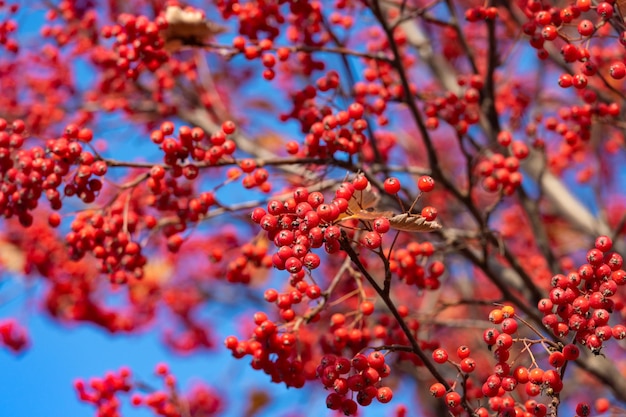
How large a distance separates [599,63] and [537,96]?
135 centimetres

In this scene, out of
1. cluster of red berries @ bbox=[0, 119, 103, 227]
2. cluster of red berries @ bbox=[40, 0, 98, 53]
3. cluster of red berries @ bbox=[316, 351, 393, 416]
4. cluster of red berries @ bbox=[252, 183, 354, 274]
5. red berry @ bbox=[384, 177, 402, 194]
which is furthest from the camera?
cluster of red berries @ bbox=[40, 0, 98, 53]

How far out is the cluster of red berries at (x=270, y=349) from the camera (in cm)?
303

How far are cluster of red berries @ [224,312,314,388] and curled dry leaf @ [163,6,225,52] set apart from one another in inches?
73.2

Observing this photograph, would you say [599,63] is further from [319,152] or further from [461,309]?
[461,309]

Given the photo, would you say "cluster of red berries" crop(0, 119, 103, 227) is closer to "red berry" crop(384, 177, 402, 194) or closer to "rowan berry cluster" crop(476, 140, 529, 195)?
"red berry" crop(384, 177, 402, 194)

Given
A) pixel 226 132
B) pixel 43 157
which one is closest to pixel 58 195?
pixel 43 157

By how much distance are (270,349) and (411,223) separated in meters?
1.02

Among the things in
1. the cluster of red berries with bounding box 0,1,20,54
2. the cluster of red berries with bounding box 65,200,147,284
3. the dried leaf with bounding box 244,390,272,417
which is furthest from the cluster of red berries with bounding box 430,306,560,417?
the dried leaf with bounding box 244,390,272,417

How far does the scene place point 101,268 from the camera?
3.70 m

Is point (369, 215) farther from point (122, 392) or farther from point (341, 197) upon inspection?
point (122, 392)

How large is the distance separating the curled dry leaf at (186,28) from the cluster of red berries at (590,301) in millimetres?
2538

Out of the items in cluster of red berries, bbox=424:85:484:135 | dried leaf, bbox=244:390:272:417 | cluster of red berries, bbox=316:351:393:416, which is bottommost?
cluster of red berries, bbox=316:351:393:416

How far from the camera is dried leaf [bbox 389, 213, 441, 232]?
96.7 inches

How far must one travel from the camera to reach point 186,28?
3955 mm
